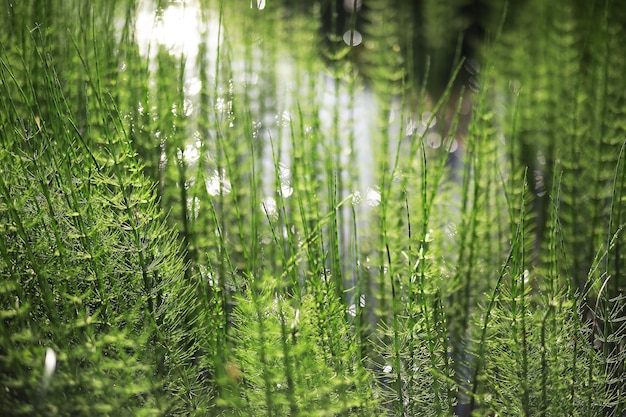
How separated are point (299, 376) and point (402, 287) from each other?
0.58ft

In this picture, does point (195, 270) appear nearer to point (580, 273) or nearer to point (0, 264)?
point (0, 264)

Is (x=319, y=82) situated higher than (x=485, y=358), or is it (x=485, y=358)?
(x=319, y=82)

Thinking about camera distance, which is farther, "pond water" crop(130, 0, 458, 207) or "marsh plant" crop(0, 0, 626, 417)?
"pond water" crop(130, 0, 458, 207)

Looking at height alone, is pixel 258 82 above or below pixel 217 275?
above

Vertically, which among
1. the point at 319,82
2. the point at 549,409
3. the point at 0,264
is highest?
the point at 319,82

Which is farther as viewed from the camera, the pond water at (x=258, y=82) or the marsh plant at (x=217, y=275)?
the pond water at (x=258, y=82)

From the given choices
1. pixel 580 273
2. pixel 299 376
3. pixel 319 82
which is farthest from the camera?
pixel 319 82

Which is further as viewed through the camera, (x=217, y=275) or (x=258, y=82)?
(x=258, y=82)

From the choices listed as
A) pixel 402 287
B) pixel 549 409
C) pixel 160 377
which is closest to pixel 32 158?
pixel 160 377

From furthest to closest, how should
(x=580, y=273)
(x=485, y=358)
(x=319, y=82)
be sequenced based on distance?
(x=319, y=82), (x=580, y=273), (x=485, y=358)

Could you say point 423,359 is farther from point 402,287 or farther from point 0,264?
point 0,264

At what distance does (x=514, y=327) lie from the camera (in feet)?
1.58

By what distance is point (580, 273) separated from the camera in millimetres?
714

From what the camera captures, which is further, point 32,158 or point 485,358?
point 485,358
